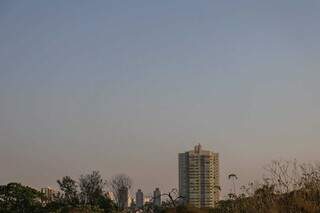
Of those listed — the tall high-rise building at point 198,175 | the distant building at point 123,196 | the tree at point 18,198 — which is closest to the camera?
the tall high-rise building at point 198,175

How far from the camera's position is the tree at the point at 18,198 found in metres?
32.0

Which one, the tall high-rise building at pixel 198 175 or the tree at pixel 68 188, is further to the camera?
the tree at pixel 68 188

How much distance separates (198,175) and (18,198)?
955 centimetres

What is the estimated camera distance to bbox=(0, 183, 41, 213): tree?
32000 millimetres

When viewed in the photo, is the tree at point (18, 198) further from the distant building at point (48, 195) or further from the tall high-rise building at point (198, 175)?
the tall high-rise building at point (198, 175)

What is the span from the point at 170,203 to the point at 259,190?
6795 millimetres

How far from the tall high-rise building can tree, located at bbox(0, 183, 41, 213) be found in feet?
25.0

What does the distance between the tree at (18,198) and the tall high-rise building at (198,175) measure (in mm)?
7608

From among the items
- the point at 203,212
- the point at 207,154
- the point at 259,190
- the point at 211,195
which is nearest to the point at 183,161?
the point at 207,154

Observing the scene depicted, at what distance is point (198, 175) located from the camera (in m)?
33.2

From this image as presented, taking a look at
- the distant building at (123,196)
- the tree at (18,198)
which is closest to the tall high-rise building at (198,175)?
the distant building at (123,196)

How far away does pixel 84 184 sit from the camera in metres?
38.7

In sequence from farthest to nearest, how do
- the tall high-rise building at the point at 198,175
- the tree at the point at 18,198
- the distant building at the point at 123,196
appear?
the distant building at the point at 123,196
the tree at the point at 18,198
the tall high-rise building at the point at 198,175

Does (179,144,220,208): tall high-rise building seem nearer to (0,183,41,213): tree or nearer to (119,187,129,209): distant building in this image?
(119,187,129,209): distant building
